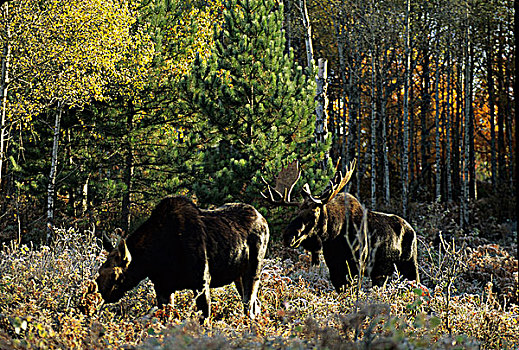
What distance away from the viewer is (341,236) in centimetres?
745

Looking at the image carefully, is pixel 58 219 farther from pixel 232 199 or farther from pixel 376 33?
pixel 376 33

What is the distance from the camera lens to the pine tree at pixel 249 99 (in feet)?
41.2

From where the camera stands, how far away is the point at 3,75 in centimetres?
1109

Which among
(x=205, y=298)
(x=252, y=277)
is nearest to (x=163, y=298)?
(x=205, y=298)

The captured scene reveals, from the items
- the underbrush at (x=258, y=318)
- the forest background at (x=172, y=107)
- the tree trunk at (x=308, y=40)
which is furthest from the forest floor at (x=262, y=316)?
the tree trunk at (x=308, y=40)

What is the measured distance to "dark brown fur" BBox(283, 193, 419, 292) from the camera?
7.18m

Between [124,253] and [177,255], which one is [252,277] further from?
[124,253]

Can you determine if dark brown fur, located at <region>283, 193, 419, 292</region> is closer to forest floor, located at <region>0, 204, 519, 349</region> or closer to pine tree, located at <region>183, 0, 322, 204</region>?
forest floor, located at <region>0, 204, 519, 349</region>

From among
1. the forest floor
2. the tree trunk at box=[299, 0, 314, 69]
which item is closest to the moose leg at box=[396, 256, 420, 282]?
the forest floor

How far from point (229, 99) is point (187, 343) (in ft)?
32.2

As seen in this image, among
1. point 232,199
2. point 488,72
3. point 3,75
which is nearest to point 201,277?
point 232,199

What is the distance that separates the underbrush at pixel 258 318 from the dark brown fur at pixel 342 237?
36cm

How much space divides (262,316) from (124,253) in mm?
1650

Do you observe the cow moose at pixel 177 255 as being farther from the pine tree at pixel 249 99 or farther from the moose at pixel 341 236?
the pine tree at pixel 249 99
